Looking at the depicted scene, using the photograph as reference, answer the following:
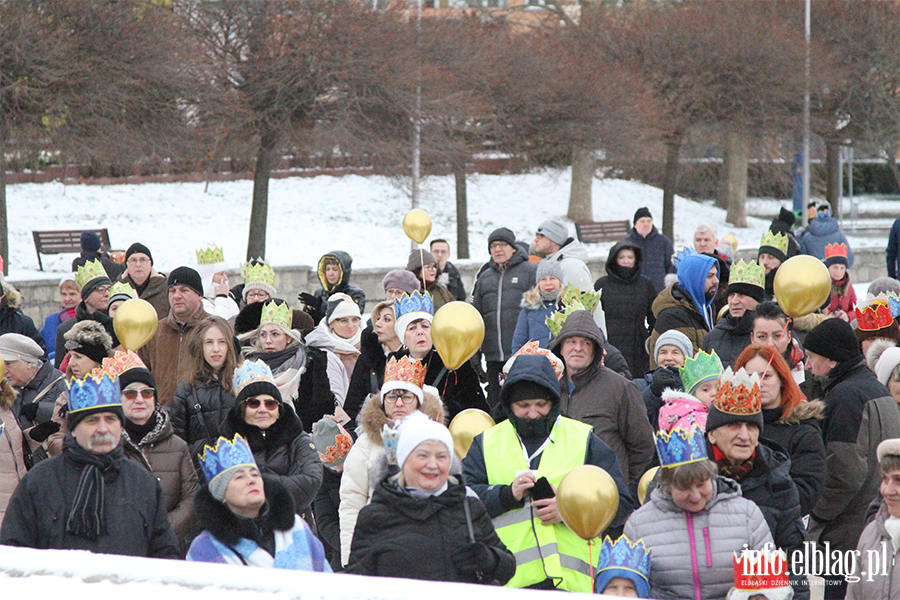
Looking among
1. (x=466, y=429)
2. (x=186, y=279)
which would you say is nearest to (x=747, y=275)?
(x=466, y=429)

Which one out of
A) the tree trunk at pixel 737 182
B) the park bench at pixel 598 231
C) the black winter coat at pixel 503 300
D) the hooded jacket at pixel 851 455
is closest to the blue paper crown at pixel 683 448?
the hooded jacket at pixel 851 455

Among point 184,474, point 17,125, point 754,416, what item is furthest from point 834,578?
point 17,125

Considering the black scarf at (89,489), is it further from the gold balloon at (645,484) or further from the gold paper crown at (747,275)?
the gold paper crown at (747,275)

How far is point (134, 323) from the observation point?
6.70 meters

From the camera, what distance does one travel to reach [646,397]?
6.55m

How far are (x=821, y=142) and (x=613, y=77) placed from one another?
7.75m

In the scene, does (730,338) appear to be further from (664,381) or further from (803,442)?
(803,442)

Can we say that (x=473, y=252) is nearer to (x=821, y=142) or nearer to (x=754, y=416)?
(x=821, y=142)

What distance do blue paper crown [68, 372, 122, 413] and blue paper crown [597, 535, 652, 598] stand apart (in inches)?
79.5

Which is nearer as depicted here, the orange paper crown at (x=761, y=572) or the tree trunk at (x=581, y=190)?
the orange paper crown at (x=761, y=572)

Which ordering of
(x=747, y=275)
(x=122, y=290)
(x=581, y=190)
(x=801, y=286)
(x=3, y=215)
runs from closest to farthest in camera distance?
(x=801, y=286) → (x=747, y=275) → (x=122, y=290) → (x=3, y=215) → (x=581, y=190)

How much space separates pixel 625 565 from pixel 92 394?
7.06 feet

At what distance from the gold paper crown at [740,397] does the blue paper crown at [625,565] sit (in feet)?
2.57

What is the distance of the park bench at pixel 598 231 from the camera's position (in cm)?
2677
